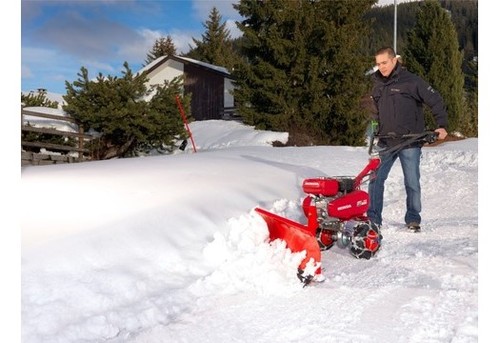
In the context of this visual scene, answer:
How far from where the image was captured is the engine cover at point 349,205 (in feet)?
15.7

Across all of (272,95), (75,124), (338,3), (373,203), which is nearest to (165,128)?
(75,124)

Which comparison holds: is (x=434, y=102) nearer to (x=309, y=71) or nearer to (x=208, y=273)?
(x=208, y=273)

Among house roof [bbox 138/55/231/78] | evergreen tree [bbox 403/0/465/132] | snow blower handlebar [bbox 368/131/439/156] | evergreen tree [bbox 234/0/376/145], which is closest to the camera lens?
snow blower handlebar [bbox 368/131/439/156]

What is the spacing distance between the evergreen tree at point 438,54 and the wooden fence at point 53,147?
49.7ft

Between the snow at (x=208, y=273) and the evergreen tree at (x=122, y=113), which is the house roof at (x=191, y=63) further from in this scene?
the snow at (x=208, y=273)

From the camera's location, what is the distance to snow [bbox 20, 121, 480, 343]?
335cm

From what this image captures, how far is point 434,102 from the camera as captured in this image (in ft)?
19.2

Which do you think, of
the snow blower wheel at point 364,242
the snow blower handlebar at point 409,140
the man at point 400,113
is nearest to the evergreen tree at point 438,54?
the man at point 400,113

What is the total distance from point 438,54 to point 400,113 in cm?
1963

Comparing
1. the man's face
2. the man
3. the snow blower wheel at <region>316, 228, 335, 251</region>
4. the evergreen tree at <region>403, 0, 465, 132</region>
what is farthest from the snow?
the evergreen tree at <region>403, 0, 465, 132</region>

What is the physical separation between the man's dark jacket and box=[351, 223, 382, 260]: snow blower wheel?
1.56 metres

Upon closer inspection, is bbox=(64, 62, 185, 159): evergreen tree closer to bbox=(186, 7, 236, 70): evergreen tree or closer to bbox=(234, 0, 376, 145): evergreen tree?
bbox=(234, 0, 376, 145): evergreen tree

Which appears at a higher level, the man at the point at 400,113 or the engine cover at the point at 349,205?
the man at the point at 400,113

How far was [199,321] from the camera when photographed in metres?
3.54
